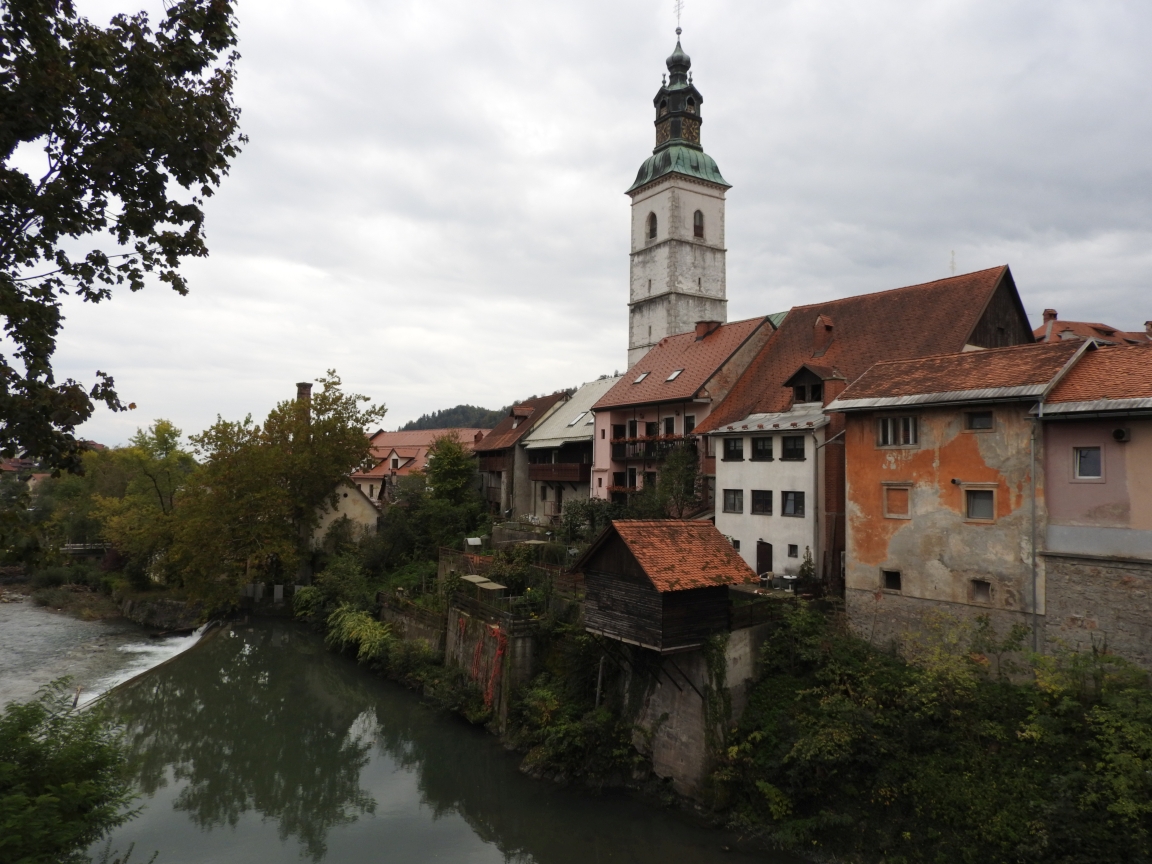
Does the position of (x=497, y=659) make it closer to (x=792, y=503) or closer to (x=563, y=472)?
(x=792, y=503)

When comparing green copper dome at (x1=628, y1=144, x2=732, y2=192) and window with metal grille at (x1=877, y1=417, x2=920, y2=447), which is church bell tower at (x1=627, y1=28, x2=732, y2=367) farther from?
window with metal grille at (x1=877, y1=417, x2=920, y2=447)

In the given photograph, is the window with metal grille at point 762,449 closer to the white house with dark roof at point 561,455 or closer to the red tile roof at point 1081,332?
the white house with dark roof at point 561,455

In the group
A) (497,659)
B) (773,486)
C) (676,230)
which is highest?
(676,230)

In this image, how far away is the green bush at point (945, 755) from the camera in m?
12.4

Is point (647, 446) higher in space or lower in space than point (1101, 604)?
higher

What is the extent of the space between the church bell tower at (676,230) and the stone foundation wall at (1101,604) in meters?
37.2

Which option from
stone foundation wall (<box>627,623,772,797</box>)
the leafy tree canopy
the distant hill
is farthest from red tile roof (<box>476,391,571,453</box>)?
the distant hill

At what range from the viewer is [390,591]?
3334 cm

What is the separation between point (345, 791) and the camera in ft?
63.5

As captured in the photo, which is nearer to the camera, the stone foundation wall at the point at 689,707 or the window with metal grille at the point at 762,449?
the stone foundation wall at the point at 689,707

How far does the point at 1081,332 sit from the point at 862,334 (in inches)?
837

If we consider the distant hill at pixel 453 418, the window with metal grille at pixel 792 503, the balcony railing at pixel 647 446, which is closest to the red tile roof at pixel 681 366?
the balcony railing at pixel 647 446

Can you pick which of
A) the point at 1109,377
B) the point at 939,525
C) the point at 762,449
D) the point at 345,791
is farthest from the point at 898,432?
the point at 345,791

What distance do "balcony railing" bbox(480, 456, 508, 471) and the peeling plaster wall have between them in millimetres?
25614
